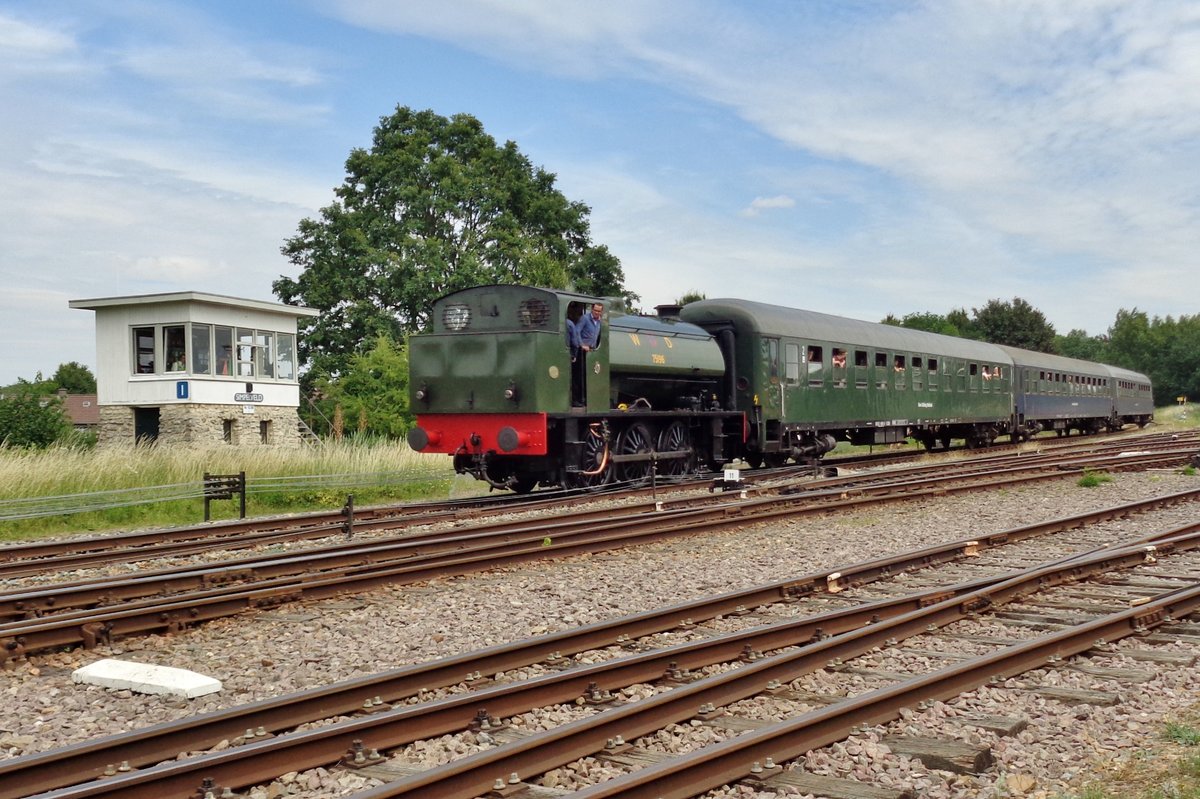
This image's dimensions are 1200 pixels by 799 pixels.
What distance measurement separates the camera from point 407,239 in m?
41.1

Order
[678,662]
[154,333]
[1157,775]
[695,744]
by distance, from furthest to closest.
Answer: [154,333] < [678,662] < [695,744] < [1157,775]

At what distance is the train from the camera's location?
14.6 metres

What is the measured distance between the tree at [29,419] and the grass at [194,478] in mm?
3848

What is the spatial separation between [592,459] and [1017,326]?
6853 cm

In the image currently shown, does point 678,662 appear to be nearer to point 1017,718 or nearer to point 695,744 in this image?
point 695,744

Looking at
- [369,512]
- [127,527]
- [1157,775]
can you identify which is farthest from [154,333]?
[1157,775]

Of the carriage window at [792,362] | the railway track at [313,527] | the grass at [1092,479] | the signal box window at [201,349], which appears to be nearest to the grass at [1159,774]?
the railway track at [313,527]

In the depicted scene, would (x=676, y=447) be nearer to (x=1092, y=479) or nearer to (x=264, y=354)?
(x=1092, y=479)

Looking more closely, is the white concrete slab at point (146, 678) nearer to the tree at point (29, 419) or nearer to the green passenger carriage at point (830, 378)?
the green passenger carriage at point (830, 378)

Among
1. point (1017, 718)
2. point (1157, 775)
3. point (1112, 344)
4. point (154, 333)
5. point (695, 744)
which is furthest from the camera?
point (1112, 344)

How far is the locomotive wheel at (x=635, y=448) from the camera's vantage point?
53.8 ft

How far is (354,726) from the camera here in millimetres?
4484

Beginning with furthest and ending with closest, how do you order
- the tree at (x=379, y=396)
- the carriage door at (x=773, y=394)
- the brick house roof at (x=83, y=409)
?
the brick house roof at (x=83, y=409) → the tree at (x=379, y=396) → the carriage door at (x=773, y=394)

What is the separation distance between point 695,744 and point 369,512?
9.71 m
